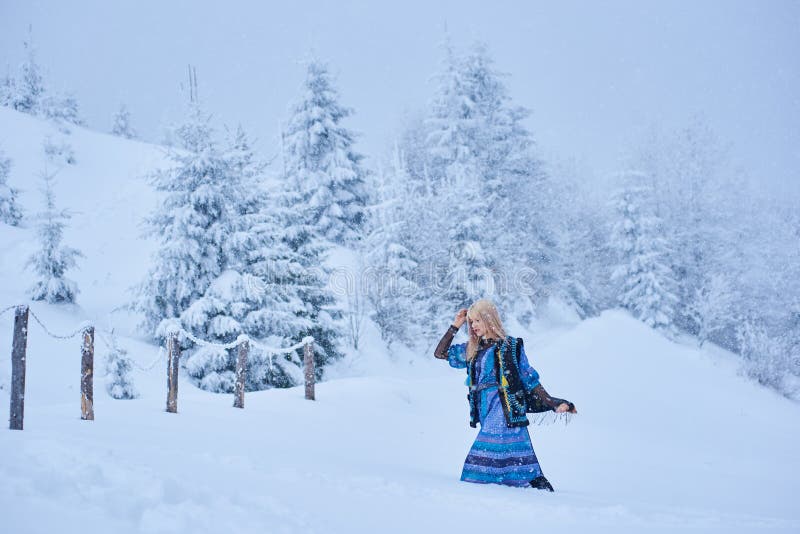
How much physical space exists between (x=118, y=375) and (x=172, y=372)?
4.56m

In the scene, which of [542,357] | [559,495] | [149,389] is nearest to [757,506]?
[559,495]

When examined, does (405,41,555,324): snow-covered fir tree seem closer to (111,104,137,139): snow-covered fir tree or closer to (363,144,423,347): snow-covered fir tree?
(363,144,423,347): snow-covered fir tree

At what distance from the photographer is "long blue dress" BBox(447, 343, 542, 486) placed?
15.8ft

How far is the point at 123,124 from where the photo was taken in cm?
5250

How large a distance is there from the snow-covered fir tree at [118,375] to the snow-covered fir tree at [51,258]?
5.86m

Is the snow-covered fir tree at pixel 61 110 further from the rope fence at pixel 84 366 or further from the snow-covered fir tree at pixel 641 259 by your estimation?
the snow-covered fir tree at pixel 641 259

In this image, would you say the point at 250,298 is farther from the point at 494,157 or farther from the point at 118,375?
the point at 494,157

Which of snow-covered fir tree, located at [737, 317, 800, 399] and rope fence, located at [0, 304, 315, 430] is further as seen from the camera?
snow-covered fir tree, located at [737, 317, 800, 399]

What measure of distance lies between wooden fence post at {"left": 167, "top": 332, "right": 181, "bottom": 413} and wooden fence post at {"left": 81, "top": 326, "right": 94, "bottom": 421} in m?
1.55

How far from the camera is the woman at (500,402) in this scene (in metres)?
4.77

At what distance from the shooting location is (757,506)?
6367mm

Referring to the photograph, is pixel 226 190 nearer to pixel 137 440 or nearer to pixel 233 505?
pixel 137 440

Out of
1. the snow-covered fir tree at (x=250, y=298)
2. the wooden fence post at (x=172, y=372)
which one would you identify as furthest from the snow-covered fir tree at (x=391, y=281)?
the wooden fence post at (x=172, y=372)

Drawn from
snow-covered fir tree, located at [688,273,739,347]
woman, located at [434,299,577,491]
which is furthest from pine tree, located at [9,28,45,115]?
woman, located at [434,299,577,491]
